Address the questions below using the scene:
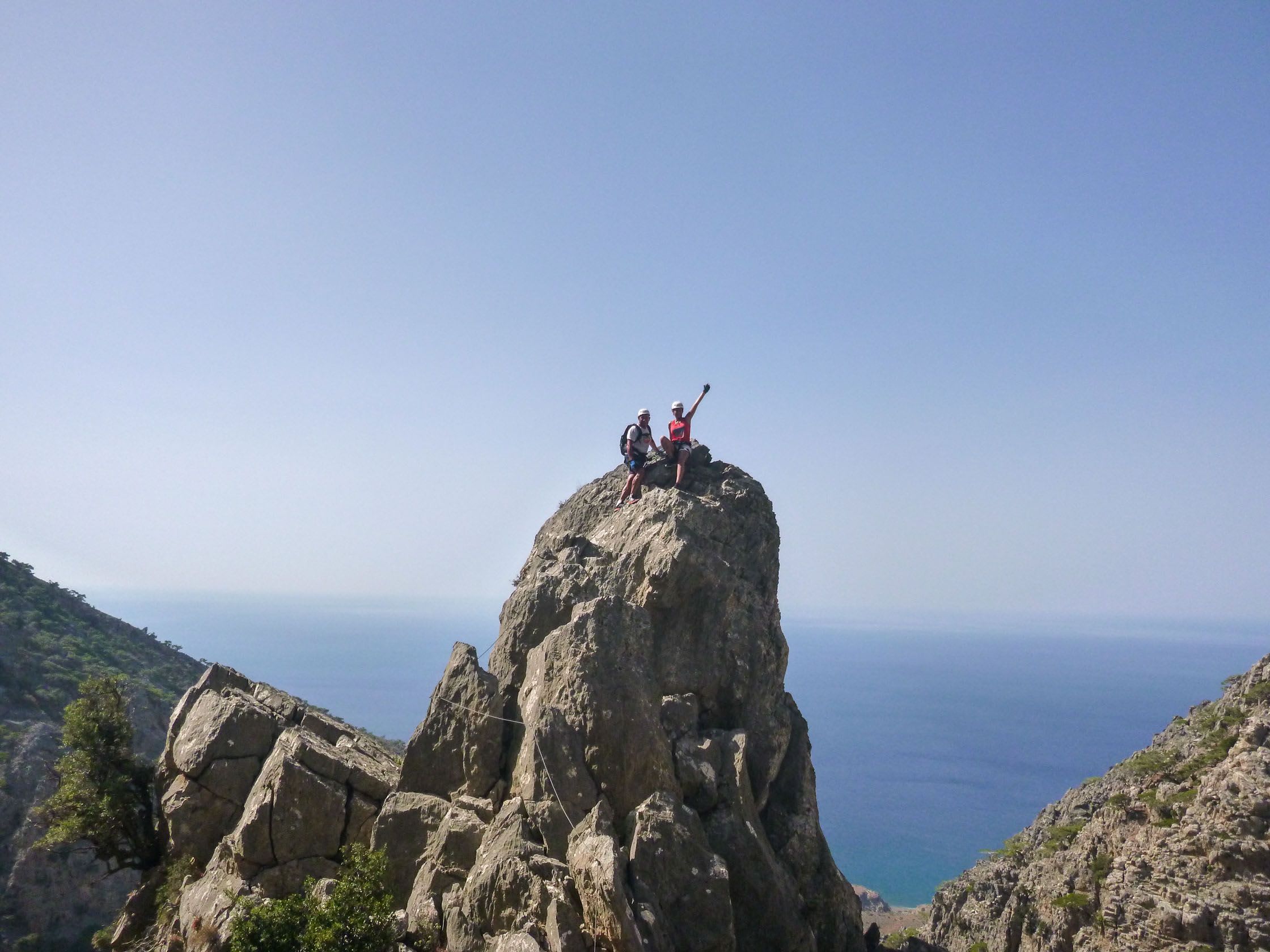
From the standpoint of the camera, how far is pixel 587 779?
18.4 metres

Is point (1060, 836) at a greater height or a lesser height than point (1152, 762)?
lesser

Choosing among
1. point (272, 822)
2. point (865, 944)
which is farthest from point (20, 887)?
point (865, 944)

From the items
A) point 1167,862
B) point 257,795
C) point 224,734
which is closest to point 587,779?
point 257,795

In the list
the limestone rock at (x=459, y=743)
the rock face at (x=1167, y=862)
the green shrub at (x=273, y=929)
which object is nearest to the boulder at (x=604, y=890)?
the limestone rock at (x=459, y=743)

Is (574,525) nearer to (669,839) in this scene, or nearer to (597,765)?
(597,765)

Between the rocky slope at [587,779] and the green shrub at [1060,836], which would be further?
the green shrub at [1060,836]

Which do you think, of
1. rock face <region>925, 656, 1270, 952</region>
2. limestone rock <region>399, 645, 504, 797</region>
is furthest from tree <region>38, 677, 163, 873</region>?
rock face <region>925, 656, 1270, 952</region>

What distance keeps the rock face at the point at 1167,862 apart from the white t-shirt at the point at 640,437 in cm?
1914

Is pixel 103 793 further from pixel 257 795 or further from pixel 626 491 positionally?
pixel 626 491

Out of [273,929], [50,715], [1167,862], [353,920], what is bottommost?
[50,715]

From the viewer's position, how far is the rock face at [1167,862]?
20.0 m

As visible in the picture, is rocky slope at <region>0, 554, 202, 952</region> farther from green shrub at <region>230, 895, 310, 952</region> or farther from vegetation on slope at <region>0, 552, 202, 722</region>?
green shrub at <region>230, 895, 310, 952</region>

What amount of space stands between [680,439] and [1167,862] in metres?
18.6

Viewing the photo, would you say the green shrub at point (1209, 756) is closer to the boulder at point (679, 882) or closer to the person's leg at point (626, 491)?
the boulder at point (679, 882)
